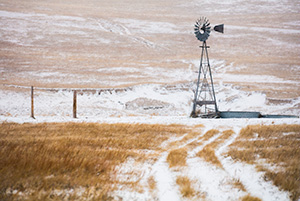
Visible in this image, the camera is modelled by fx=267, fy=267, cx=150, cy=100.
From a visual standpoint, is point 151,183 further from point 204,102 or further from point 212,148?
point 204,102

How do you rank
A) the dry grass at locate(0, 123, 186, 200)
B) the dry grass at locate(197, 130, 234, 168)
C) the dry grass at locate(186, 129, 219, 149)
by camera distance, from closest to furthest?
Result: the dry grass at locate(0, 123, 186, 200)
the dry grass at locate(197, 130, 234, 168)
the dry grass at locate(186, 129, 219, 149)

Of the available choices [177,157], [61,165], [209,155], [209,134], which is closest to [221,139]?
[209,134]

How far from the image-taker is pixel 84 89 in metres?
26.3

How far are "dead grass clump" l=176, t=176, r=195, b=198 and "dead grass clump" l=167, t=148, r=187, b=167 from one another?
32.7 inches

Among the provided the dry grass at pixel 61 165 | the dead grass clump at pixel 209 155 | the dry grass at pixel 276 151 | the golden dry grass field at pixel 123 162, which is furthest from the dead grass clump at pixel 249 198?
the dry grass at pixel 61 165

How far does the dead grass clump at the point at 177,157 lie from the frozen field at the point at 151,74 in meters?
0.14

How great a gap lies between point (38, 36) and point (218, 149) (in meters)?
52.1

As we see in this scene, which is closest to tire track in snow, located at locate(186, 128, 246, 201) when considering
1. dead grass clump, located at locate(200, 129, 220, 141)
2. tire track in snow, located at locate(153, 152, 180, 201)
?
tire track in snow, located at locate(153, 152, 180, 201)

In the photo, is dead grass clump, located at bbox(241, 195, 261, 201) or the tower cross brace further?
the tower cross brace

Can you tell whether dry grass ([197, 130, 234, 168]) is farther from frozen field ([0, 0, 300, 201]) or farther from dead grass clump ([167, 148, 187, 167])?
dead grass clump ([167, 148, 187, 167])

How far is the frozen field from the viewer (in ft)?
19.7

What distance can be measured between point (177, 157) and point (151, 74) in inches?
1114

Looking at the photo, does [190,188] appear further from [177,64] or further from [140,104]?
[177,64]

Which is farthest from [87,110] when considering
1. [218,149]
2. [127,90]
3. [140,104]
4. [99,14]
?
[99,14]
